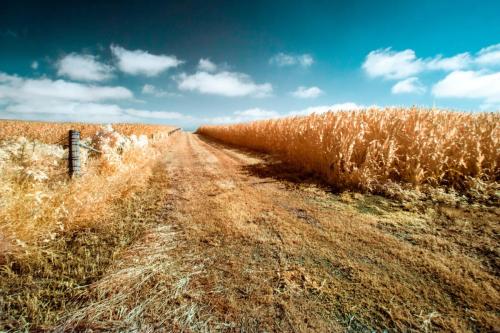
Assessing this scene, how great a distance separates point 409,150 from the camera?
5340mm

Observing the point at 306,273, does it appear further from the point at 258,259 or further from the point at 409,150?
the point at 409,150

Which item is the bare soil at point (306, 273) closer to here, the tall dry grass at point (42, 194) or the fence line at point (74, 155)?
the tall dry grass at point (42, 194)

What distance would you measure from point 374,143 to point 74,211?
5.96 metres

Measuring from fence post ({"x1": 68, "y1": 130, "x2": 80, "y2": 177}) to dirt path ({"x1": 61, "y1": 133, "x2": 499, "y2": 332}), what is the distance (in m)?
2.19

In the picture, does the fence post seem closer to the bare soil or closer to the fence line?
the fence line

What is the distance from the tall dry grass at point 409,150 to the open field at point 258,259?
0.08 m

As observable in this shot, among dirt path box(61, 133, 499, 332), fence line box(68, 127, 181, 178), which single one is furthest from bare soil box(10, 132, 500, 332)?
fence line box(68, 127, 181, 178)

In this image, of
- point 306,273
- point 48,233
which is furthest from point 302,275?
point 48,233

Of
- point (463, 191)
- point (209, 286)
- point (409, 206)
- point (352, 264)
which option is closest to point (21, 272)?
point (209, 286)

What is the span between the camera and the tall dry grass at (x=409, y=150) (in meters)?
4.84

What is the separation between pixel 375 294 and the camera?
2.20m

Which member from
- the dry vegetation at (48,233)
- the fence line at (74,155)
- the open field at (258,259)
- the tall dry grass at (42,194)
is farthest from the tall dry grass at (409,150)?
the fence line at (74,155)

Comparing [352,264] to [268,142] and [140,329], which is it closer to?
[140,329]

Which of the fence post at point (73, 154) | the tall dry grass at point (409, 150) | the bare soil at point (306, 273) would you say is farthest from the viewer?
the tall dry grass at point (409, 150)
